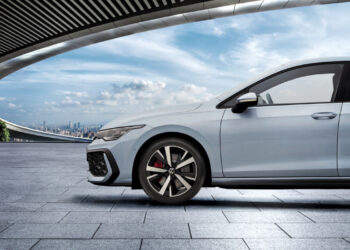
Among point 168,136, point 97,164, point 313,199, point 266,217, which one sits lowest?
point 313,199

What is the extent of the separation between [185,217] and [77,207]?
1.33 metres

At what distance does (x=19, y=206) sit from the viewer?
4.71m

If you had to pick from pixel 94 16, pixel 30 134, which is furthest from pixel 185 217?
pixel 30 134

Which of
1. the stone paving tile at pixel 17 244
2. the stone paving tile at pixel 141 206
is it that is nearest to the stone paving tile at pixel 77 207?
the stone paving tile at pixel 141 206

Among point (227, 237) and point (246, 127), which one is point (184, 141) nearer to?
point (246, 127)

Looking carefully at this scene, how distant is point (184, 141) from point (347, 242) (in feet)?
6.93

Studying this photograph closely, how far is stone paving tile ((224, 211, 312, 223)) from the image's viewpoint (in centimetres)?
397

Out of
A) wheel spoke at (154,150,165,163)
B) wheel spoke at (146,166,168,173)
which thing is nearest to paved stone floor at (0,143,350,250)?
wheel spoke at (146,166,168,173)

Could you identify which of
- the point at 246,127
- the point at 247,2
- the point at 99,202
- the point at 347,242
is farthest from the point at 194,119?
the point at 247,2

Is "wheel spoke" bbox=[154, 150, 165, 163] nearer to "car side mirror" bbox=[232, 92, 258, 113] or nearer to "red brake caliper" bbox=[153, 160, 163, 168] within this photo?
"red brake caliper" bbox=[153, 160, 163, 168]

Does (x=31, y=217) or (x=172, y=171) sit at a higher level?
(x=172, y=171)

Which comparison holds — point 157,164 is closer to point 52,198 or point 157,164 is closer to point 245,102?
point 245,102

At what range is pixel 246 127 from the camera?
15.1 feet

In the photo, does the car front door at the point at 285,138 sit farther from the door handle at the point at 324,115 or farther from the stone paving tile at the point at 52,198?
the stone paving tile at the point at 52,198
